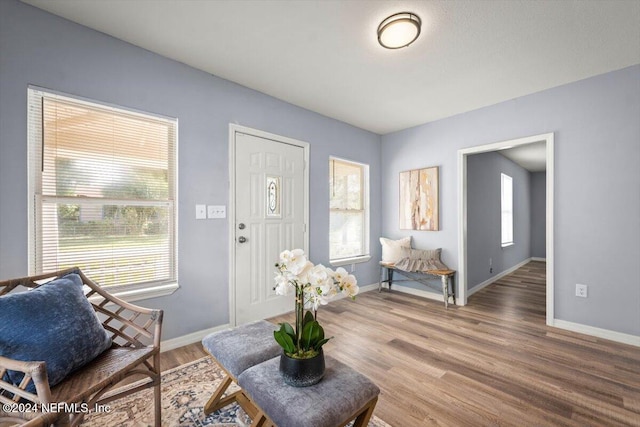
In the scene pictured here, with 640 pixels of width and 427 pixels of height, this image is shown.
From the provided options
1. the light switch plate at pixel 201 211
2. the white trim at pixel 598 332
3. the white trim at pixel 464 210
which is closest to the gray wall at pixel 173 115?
the light switch plate at pixel 201 211

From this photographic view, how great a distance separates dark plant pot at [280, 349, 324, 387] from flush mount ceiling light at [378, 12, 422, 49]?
226 centimetres

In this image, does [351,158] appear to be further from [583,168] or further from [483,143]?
[583,168]

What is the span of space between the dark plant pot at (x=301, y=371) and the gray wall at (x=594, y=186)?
10.4ft

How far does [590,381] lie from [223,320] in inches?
121

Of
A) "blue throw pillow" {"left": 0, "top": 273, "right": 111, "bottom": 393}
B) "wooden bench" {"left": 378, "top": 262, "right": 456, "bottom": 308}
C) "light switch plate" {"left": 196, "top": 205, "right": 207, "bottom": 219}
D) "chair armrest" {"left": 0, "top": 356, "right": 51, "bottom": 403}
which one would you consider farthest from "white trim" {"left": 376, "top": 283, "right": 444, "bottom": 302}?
"chair armrest" {"left": 0, "top": 356, "right": 51, "bottom": 403}

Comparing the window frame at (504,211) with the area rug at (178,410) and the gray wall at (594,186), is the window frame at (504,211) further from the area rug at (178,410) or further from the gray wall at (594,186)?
the area rug at (178,410)

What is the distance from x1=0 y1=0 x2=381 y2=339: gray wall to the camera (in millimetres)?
1824

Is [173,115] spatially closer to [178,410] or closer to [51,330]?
[51,330]

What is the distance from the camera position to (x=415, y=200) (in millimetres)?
4242

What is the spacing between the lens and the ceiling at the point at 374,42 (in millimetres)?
1902

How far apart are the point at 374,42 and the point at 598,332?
3537 millimetres

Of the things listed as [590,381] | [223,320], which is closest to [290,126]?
[223,320]

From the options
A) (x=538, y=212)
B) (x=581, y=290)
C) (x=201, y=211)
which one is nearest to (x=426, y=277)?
(x=581, y=290)

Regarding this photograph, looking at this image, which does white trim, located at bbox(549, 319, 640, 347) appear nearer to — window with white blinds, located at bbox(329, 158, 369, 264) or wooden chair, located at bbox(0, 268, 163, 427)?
window with white blinds, located at bbox(329, 158, 369, 264)
